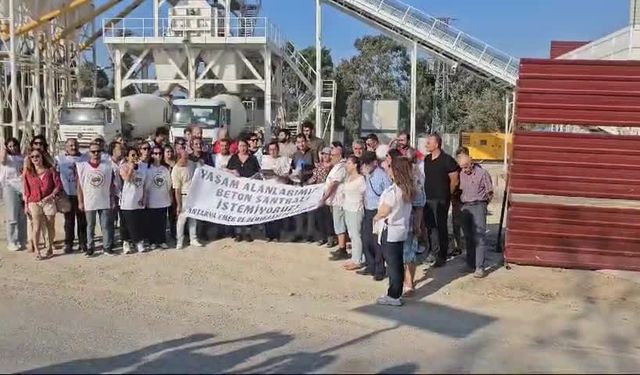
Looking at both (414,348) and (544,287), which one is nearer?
(414,348)

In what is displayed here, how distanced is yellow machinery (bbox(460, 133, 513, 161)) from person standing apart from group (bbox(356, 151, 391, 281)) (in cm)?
3658

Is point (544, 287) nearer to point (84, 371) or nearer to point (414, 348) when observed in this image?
point (414, 348)

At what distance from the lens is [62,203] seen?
34.2ft

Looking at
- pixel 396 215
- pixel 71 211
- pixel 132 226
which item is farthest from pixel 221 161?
pixel 396 215

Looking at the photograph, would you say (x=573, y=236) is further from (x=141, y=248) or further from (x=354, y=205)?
(x=141, y=248)

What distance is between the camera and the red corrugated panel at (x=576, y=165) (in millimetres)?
9539

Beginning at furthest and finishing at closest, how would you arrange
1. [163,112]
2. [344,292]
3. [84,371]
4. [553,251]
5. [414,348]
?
1. [163,112]
2. [553,251]
3. [344,292]
4. [414,348]
5. [84,371]

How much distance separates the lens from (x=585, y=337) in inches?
276

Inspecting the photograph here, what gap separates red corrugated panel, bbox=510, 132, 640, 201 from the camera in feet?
31.3

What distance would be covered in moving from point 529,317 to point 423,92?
55.1m

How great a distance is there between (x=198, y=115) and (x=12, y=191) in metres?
20.7

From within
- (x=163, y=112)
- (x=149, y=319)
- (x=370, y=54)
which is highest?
(x=370, y=54)

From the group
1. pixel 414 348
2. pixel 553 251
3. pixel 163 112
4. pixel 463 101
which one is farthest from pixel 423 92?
pixel 414 348

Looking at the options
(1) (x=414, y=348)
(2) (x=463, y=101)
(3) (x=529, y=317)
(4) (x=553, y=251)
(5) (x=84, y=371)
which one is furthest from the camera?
(2) (x=463, y=101)
